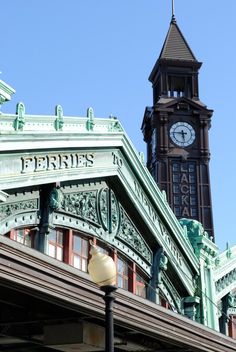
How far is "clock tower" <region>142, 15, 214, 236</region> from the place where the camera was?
6975cm

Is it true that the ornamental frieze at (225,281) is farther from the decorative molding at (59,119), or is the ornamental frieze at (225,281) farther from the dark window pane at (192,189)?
the dark window pane at (192,189)

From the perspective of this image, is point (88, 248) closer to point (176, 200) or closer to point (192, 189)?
point (176, 200)

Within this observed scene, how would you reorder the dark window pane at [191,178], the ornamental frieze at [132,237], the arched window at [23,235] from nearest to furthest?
1. the arched window at [23,235]
2. the ornamental frieze at [132,237]
3. the dark window pane at [191,178]

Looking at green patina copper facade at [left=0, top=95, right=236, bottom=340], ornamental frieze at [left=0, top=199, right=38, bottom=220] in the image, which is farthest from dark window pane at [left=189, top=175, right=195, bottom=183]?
ornamental frieze at [left=0, top=199, right=38, bottom=220]

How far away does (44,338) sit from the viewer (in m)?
16.1

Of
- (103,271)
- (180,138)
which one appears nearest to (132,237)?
(103,271)

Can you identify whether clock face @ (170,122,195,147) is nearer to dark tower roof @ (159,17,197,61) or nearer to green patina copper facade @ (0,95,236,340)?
dark tower roof @ (159,17,197,61)

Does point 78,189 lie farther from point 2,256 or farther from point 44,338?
point 2,256

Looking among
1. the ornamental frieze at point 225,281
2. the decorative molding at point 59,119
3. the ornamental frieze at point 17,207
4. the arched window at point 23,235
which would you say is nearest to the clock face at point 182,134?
the ornamental frieze at point 225,281

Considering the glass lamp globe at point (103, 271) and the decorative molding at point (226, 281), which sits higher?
the decorative molding at point (226, 281)

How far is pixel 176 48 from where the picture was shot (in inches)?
3120

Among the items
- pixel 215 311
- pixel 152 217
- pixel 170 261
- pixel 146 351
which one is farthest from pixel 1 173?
pixel 215 311

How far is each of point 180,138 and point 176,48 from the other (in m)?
12.7

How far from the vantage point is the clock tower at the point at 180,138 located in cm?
6975
